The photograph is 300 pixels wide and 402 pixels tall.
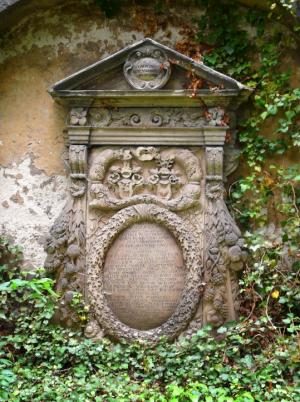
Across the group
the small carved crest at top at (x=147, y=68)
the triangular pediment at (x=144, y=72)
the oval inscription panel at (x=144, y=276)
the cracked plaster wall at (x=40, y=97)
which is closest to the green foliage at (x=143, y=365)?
the oval inscription panel at (x=144, y=276)

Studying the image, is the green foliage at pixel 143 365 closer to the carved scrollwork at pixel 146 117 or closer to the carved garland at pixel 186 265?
the carved garland at pixel 186 265

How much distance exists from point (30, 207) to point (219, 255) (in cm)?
169

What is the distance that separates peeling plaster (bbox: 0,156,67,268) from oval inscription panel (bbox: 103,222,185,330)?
0.68m

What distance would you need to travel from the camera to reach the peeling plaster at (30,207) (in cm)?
513

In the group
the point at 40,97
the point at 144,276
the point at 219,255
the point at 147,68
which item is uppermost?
the point at 147,68

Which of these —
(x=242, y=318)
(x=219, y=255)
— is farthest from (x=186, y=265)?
(x=242, y=318)

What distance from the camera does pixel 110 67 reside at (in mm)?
4824

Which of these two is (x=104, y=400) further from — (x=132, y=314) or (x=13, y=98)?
(x=13, y=98)

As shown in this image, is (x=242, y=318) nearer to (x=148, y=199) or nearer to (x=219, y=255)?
(x=219, y=255)

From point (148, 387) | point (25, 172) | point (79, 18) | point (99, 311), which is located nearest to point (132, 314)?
point (99, 311)

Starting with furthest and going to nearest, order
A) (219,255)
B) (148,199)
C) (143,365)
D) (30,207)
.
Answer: (30,207), (148,199), (219,255), (143,365)

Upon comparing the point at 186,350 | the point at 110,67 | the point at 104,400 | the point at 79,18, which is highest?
the point at 79,18

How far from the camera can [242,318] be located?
15.3ft

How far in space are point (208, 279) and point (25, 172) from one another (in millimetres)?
1833
